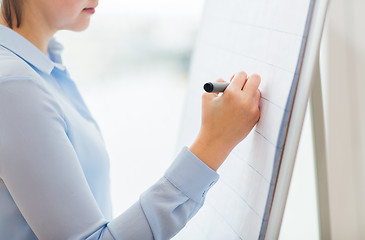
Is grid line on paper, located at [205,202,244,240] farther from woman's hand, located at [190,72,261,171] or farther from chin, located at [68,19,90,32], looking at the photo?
chin, located at [68,19,90,32]

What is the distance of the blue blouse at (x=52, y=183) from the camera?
0.52 m

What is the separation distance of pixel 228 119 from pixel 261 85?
74mm

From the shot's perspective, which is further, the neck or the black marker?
the neck

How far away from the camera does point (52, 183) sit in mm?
527

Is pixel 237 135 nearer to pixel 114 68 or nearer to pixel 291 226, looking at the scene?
pixel 291 226

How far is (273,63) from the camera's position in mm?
552

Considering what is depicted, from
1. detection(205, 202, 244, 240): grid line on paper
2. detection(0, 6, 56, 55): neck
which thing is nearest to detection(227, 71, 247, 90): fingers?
detection(205, 202, 244, 240): grid line on paper

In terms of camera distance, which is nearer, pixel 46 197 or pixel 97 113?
pixel 46 197

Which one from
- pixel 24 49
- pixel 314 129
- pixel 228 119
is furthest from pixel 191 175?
pixel 24 49

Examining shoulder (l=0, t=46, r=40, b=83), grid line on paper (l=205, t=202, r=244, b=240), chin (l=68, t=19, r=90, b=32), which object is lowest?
grid line on paper (l=205, t=202, r=244, b=240)

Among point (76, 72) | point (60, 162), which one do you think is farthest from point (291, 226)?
point (76, 72)

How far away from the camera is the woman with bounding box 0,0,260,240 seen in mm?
521

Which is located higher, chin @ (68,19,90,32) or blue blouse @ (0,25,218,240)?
chin @ (68,19,90,32)

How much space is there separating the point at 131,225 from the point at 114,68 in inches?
129
